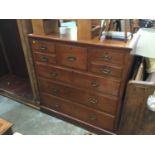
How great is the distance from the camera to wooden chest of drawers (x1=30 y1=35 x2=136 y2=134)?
1393 mm

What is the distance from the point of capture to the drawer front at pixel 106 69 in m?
1.38

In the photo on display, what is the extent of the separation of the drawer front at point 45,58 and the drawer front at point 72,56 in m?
0.07

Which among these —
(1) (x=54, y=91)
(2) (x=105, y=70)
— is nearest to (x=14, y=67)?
(1) (x=54, y=91)

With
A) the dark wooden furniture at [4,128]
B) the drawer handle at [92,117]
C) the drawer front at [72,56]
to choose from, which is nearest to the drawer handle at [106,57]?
the drawer front at [72,56]

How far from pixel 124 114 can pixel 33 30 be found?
1.26m

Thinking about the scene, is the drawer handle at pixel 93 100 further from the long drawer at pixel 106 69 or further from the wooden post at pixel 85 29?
the wooden post at pixel 85 29

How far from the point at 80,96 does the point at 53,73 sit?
388 mm

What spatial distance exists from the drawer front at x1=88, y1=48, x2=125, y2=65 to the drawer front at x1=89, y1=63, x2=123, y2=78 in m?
0.04

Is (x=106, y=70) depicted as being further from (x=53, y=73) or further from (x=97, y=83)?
(x=53, y=73)

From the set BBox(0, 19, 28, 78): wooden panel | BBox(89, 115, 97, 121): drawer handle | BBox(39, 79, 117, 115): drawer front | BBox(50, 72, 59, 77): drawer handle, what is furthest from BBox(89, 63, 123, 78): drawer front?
BBox(0, 19, 28, 78): wooden panel

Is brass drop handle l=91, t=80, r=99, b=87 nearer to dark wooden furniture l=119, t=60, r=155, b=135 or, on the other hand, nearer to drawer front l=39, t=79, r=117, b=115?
drawer front l=39, t=79, r=117, b=115

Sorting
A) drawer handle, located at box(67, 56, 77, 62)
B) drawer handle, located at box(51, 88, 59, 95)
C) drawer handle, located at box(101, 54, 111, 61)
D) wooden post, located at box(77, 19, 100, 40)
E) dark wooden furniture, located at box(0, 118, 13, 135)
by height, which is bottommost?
drawer handle, located at box(51, 88, 59, 95)
